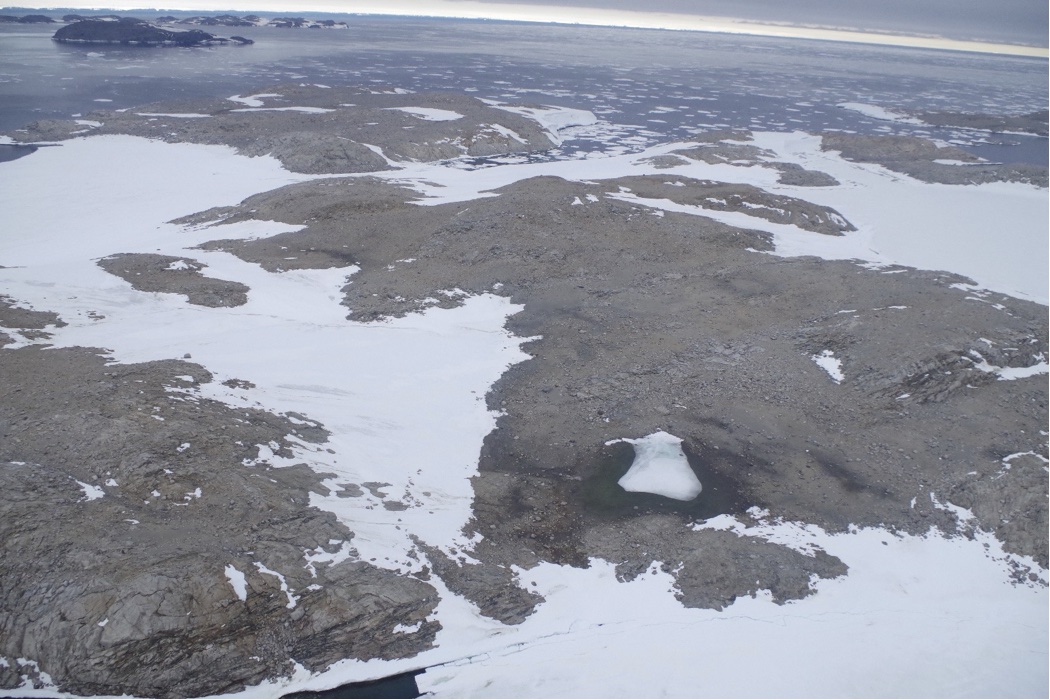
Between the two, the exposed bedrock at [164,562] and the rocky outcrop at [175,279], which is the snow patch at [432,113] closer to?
the rocky outcrop at [175,279]

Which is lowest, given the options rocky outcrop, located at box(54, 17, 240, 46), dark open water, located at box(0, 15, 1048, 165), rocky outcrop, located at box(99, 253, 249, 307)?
rocky outcrop, located at box(99, 253, 249, 307)

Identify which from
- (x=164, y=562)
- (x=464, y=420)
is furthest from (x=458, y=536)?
(x=164, y=562)

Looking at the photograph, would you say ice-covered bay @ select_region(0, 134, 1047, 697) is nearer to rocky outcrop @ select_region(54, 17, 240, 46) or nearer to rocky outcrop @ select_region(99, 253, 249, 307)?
rocky outcrop @ select_region(99, 253, 249, 307)

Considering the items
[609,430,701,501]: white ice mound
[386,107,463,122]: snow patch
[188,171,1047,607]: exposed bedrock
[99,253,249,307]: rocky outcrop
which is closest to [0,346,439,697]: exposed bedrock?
[188,171,1047,607]: exposed bedrock

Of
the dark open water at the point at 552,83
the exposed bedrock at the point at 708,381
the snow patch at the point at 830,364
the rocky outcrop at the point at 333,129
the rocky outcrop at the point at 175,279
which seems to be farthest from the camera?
the dark open water at the point at 552,83

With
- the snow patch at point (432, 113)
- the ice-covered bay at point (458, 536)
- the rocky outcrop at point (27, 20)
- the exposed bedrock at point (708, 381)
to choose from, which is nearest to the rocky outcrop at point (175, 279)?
the ice-covered bay at point (458, 536)

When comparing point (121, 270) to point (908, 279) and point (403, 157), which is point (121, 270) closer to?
point (403, 157)

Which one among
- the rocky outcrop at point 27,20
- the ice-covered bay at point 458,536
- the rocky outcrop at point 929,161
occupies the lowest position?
the ice-covered bay at point 458,536
